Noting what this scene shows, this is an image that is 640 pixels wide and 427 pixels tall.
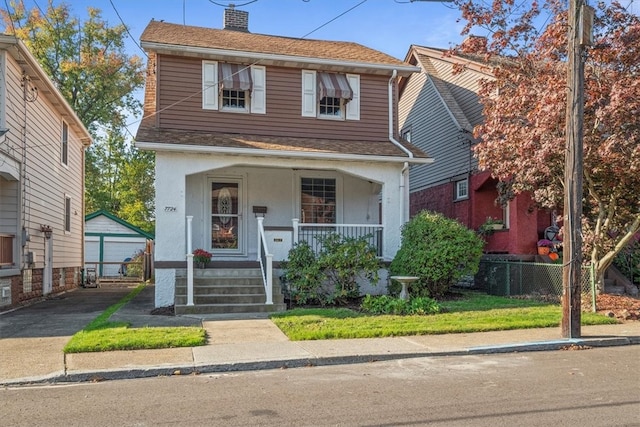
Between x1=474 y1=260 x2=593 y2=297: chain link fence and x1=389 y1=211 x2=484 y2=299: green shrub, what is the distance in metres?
2.05

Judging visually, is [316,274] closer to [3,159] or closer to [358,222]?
[358,222]

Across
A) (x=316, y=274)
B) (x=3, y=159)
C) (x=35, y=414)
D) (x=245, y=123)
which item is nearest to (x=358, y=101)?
(x=245, y=123)

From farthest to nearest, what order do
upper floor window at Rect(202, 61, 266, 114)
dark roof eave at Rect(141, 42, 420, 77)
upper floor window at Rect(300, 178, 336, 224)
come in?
upper floor window at Rect(300, 178, 336, 224), upper floor window at Rect(202, 61, 266, 114), dark roof eave at Rect(141, 42, 420, 77)

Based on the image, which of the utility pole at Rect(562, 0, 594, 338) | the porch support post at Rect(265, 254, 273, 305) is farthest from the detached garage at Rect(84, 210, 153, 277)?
the utility pole at Rect(562, 0, 594, 338)

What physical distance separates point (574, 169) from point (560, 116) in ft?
9.81

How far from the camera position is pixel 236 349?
775 centimetres

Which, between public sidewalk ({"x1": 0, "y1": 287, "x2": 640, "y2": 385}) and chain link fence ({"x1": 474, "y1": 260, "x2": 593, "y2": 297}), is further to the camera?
chain link fence ({"x1": 474, "y1": 260, "x2": 593, "y2": 297})

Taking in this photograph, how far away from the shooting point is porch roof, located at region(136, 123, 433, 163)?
12.3 m

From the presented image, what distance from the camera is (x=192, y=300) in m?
11.2

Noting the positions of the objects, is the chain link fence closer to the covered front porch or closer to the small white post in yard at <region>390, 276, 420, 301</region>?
the covered front porch

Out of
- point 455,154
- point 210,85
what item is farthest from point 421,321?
point 455,154

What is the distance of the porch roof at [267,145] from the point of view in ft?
40.3

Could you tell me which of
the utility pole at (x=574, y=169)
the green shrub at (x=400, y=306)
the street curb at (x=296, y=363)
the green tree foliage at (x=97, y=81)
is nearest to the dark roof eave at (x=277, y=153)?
the green shrub at (x=400, y=306)

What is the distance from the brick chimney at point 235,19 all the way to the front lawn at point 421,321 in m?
10.5
